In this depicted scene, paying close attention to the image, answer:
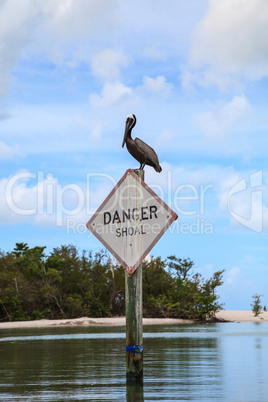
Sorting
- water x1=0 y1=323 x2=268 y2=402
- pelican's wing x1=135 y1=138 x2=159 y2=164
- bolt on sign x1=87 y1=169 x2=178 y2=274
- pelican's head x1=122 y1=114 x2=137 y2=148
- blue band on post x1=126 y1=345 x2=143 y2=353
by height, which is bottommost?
water x1=0 y1=323 x2=268 y2=402

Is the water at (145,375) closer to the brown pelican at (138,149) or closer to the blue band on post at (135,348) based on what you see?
the blue band on post at (135,348)

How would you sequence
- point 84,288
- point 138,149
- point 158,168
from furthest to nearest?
point 84,288, point 158,168, point 138,149

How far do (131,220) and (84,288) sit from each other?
1491 inches

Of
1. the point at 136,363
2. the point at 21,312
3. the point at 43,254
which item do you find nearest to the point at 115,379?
the point at 136,363

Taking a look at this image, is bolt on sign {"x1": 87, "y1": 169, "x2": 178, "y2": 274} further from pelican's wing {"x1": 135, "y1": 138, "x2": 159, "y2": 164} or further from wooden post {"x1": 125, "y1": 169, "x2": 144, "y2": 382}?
pelican's wing {"x1": 135, "y1": 138, "x2": 159, "y2": 164}

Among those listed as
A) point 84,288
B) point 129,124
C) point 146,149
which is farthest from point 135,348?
point 84,288

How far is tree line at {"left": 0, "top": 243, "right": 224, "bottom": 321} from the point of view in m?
41.4

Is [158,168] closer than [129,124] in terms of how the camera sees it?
No

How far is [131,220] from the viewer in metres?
7.54

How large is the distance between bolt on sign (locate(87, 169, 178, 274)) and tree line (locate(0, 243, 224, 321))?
33.7 m

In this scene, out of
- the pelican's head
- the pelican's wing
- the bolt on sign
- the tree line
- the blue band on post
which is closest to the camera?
the bolt on sign

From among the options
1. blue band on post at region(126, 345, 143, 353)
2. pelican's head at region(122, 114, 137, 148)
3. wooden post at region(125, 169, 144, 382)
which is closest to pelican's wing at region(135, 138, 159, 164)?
pelican's head at region(122, 114, 137, 148)

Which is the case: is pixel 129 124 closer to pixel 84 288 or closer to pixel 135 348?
pixel 135 348

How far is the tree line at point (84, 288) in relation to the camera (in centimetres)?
4138
